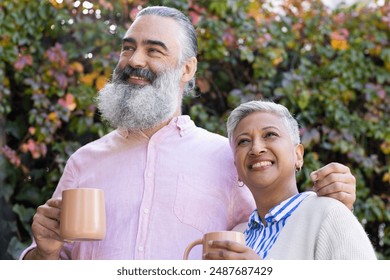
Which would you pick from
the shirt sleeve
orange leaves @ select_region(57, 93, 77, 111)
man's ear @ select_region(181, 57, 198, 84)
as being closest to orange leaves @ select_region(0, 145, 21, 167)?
orange leaves @ select_region(57, 93, 77, 111)

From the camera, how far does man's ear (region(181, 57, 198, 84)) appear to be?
7.06 ft

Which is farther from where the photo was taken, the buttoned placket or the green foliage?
the green foliage

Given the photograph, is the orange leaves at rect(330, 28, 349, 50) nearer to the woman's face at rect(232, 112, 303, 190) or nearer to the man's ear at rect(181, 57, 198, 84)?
the man's ear at rect(181, 57, 198, 84)

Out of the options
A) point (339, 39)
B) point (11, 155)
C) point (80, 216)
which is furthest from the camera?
point (339, 39)

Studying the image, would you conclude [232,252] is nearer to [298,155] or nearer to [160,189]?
[298,155]

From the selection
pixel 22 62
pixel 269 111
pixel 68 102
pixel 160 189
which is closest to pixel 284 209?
pixel 269 111

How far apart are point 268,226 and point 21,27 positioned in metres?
1.94

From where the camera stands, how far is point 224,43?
3375 mm

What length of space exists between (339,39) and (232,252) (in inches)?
89.7

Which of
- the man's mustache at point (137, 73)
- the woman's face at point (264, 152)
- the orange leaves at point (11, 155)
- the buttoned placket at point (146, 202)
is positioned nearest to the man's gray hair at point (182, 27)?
the man's mustache at point (137, 73)

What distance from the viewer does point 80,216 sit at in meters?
1.64

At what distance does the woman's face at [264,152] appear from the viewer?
1.72 metres

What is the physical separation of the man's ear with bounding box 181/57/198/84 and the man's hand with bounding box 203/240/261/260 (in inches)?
32.9
